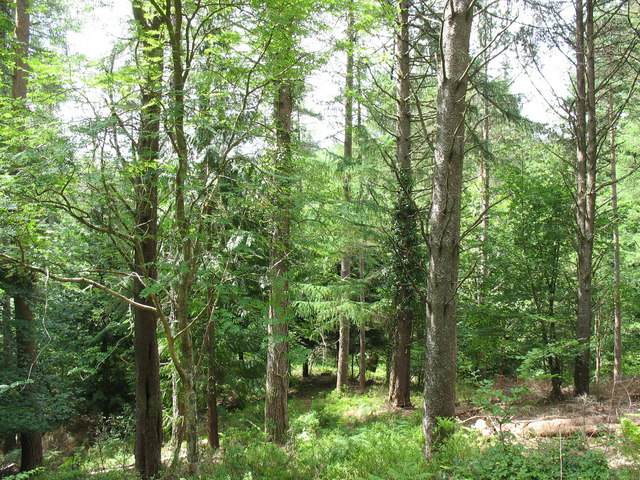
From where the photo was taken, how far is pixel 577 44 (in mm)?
9133

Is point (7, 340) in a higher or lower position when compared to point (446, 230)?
lower

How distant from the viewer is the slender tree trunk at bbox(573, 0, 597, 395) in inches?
353

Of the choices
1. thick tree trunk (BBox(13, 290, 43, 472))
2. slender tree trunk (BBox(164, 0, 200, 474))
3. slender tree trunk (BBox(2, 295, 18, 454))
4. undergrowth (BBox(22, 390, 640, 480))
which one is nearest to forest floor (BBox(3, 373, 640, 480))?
undergrowth (BBox(22, 390, 640, 480))

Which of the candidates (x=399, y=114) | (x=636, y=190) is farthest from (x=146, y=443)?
(x=636, y=190)

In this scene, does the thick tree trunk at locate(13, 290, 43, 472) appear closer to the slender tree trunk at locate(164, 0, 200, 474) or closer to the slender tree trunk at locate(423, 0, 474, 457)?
the slender tree trunk at locate(164, 0, 200, 474)

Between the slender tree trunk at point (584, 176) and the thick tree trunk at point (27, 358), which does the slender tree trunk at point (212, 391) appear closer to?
the thick tree trunk at point (27, 358)

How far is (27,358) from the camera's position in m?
10.3

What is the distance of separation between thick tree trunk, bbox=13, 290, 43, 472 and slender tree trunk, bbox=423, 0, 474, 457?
9329 mm

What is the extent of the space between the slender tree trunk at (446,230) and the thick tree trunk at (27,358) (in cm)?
933

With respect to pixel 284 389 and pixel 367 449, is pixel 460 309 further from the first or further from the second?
pixel 367 449

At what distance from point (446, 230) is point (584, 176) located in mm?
6699

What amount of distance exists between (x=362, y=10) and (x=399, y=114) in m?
5.80

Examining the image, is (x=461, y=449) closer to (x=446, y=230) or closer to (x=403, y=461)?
(x=403, y=461)

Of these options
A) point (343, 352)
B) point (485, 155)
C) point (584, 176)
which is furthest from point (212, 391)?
point (584, 176)
